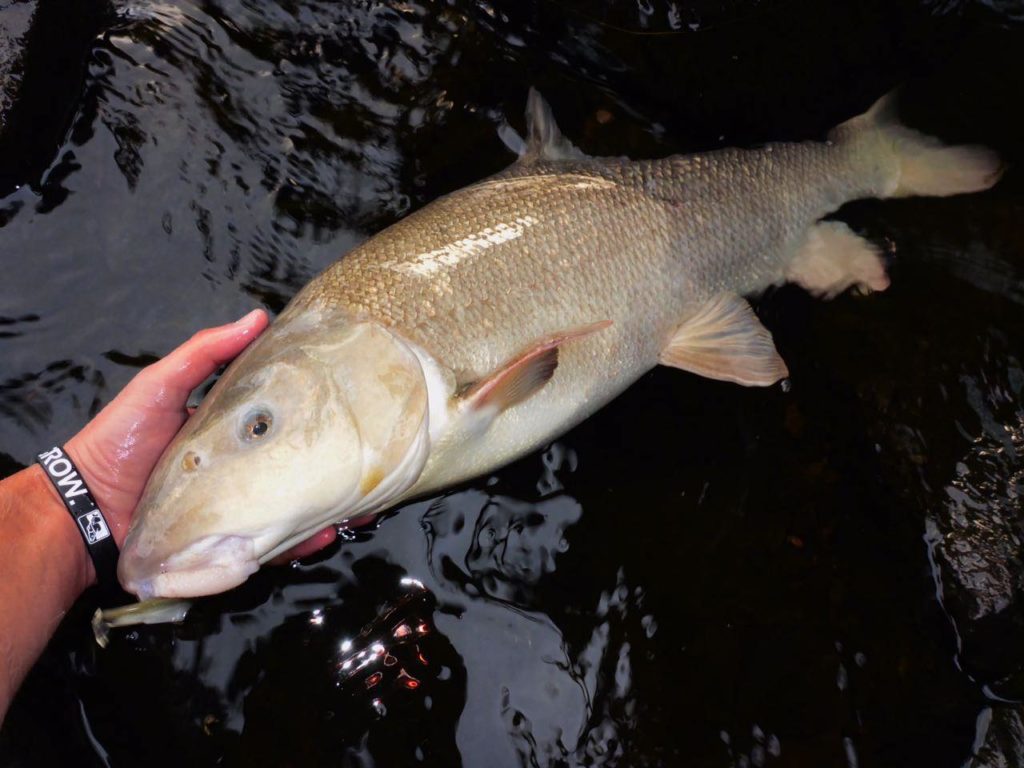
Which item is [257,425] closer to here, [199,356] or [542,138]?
[199,356]

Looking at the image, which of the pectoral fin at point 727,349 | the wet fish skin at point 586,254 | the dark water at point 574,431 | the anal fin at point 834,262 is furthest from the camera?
the anal fin at point 834,262

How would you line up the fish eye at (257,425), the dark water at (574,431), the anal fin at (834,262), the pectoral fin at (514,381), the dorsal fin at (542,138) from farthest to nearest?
the anal fin at (834,262) → the dorsal fin at (542,138) → the dark water at (574,431) → the pectoral fin at (514,381) → the fish eye at (257,425)

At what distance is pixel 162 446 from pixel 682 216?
202 cm

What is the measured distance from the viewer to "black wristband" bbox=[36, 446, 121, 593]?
2.44m

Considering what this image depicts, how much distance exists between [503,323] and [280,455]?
0.80 meters

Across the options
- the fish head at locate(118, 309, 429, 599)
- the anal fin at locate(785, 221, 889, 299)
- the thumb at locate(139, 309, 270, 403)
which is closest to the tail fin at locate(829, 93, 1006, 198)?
the anal fin at locate(785, 221, 889, 299)

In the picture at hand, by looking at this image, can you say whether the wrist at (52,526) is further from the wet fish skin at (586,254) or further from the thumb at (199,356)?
the wet fish skin at (586,254)

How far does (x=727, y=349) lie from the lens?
2680mm

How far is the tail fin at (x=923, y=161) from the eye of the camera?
10.2 feet

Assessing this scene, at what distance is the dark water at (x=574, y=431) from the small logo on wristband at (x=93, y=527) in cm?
34

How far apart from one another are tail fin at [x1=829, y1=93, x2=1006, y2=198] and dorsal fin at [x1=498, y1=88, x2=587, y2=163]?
127cm

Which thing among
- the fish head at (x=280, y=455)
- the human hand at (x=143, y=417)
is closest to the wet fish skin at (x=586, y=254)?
the fish head at (x=280, y=455)

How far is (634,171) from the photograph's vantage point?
276 centimetres

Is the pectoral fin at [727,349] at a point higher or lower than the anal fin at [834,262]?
lower
